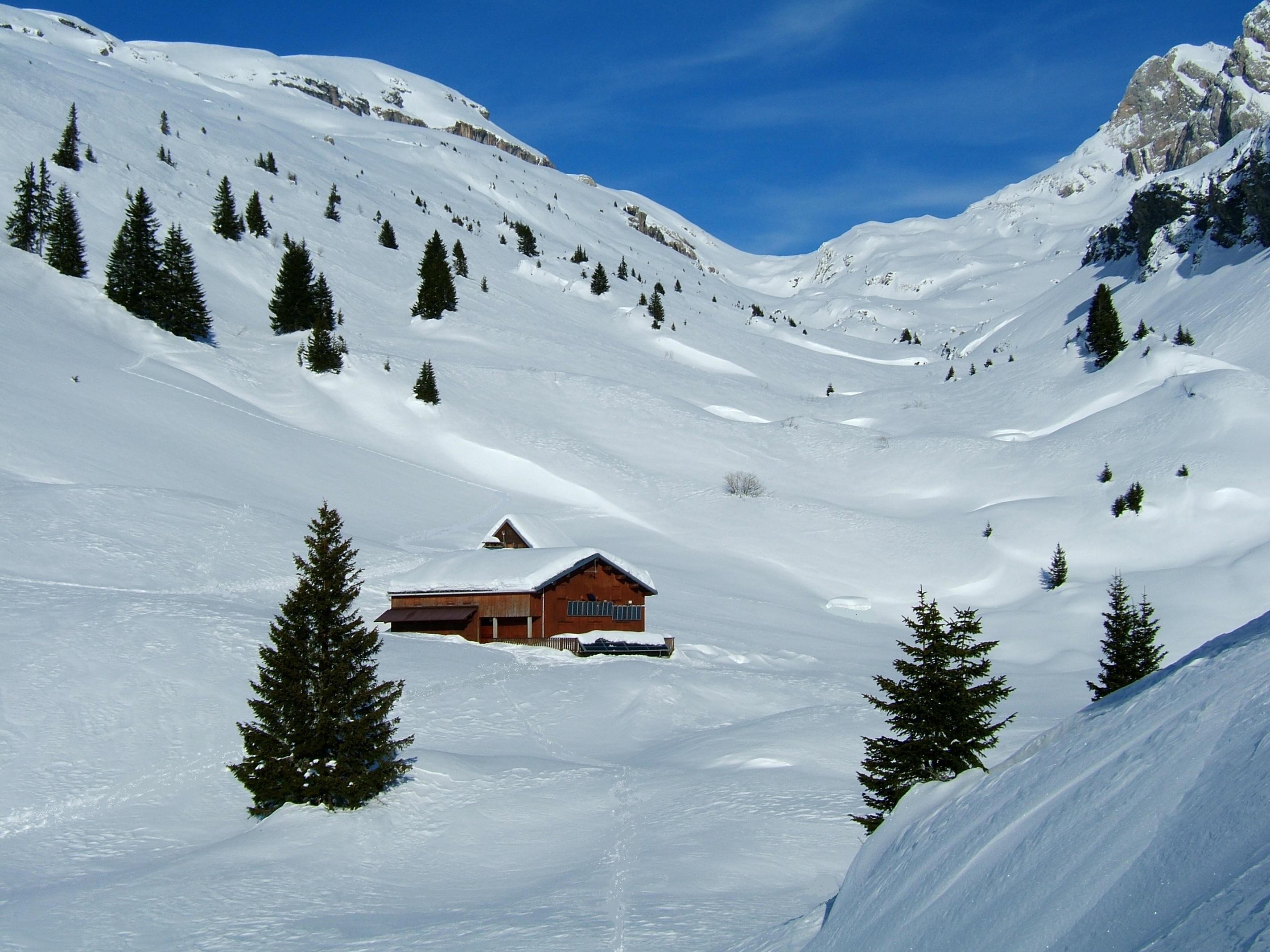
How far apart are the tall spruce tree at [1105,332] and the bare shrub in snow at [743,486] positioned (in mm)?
32570

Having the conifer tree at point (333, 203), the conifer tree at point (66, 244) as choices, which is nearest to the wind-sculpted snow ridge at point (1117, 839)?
the conifer tree at point (66, 244)

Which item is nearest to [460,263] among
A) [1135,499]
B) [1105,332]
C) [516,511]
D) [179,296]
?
[179,296]

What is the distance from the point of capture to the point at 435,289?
8038 centimetres

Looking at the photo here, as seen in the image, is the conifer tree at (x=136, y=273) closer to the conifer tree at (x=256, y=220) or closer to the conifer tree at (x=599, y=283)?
the conifer tree at (x=256, y=220)

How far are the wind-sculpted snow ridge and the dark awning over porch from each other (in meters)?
31.3

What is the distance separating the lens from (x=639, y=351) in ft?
286

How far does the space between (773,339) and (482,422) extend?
168ft

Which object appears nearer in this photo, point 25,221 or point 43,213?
point 25,221

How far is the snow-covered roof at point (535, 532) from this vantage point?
44.8 m

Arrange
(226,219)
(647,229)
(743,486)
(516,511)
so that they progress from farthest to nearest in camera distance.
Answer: (647,229) → (226,219) → (743,486) → (516,511)

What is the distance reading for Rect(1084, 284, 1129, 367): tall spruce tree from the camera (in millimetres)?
73750

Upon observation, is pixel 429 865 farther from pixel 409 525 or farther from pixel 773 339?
pixel 773 339

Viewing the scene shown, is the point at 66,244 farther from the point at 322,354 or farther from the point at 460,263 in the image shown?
the point at 460,263

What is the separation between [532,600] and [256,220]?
60.4m
